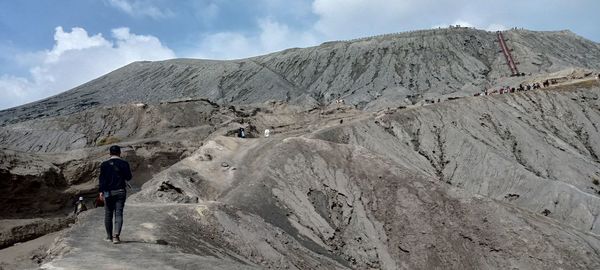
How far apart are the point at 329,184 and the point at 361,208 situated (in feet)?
6.43

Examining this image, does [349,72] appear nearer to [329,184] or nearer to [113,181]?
[329,184]

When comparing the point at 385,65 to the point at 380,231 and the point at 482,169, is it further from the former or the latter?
the point at 380,231

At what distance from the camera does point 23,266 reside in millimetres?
12539

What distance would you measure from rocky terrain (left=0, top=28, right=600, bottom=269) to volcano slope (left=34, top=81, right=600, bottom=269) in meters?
0.07

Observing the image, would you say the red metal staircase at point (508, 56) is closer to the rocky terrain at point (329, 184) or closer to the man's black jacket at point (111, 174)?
the rocky terrain at point (329, 184)

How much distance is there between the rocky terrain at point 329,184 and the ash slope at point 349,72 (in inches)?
738

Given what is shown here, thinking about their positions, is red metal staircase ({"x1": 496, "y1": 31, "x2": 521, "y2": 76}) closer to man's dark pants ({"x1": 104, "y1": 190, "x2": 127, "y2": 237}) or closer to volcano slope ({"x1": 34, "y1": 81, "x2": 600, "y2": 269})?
volcano slope ({"x1": 34, "y1": 81, "x2": 600, "y2": 269})

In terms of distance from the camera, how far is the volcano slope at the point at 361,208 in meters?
14.0

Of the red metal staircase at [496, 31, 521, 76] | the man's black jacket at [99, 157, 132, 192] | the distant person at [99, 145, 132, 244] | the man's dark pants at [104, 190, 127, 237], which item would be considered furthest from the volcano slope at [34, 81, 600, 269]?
the red metal staircase at [496, 31, 521, 76]

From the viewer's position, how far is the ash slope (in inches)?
3310

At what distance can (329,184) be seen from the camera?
26094 millimetres

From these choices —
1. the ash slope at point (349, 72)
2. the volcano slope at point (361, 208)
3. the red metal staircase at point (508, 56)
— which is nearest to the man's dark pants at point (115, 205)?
the volcano slope at point (361, 208)

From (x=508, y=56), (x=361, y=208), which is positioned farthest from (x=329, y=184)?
(x=508, y=56)

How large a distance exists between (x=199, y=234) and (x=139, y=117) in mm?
41151
